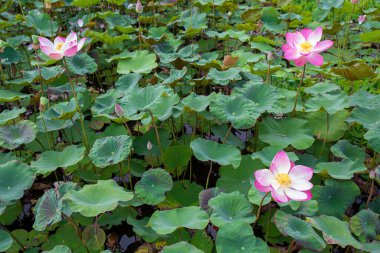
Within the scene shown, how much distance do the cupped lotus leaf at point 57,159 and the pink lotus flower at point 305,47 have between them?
1.10 m

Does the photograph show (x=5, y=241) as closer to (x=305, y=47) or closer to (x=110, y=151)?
(x=110, y=151)

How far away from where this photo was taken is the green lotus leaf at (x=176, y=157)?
2119 mm

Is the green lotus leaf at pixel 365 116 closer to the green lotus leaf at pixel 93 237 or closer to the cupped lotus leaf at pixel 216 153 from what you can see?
the cupped lotus leaf at pixel 216 153

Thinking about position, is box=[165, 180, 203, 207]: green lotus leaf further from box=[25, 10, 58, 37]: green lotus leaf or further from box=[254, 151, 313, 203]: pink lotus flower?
box=[25, 10, 58, 37]: green lotus leaf

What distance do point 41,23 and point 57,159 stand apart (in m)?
1.94

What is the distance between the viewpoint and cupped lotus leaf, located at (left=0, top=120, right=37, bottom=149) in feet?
6.91

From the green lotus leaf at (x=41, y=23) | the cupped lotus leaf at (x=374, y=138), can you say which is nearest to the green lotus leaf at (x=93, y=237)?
the cupped lotus leaf at (x=374, y=138)

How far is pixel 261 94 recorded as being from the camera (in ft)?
7.12

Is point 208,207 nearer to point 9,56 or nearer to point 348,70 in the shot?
point 348,70

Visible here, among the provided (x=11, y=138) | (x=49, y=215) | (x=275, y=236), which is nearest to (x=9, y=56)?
(x=11, y=138)

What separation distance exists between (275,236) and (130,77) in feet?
4.14

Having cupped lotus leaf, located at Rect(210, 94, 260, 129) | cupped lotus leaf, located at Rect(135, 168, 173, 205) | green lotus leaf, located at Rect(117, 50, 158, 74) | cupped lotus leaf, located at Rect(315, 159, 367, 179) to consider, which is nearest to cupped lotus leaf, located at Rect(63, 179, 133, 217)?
cupped lotus leaf, located at Rect(135, 168, 173, 205)

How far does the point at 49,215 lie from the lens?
1.69 metres

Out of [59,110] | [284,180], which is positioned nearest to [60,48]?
[59,110]
